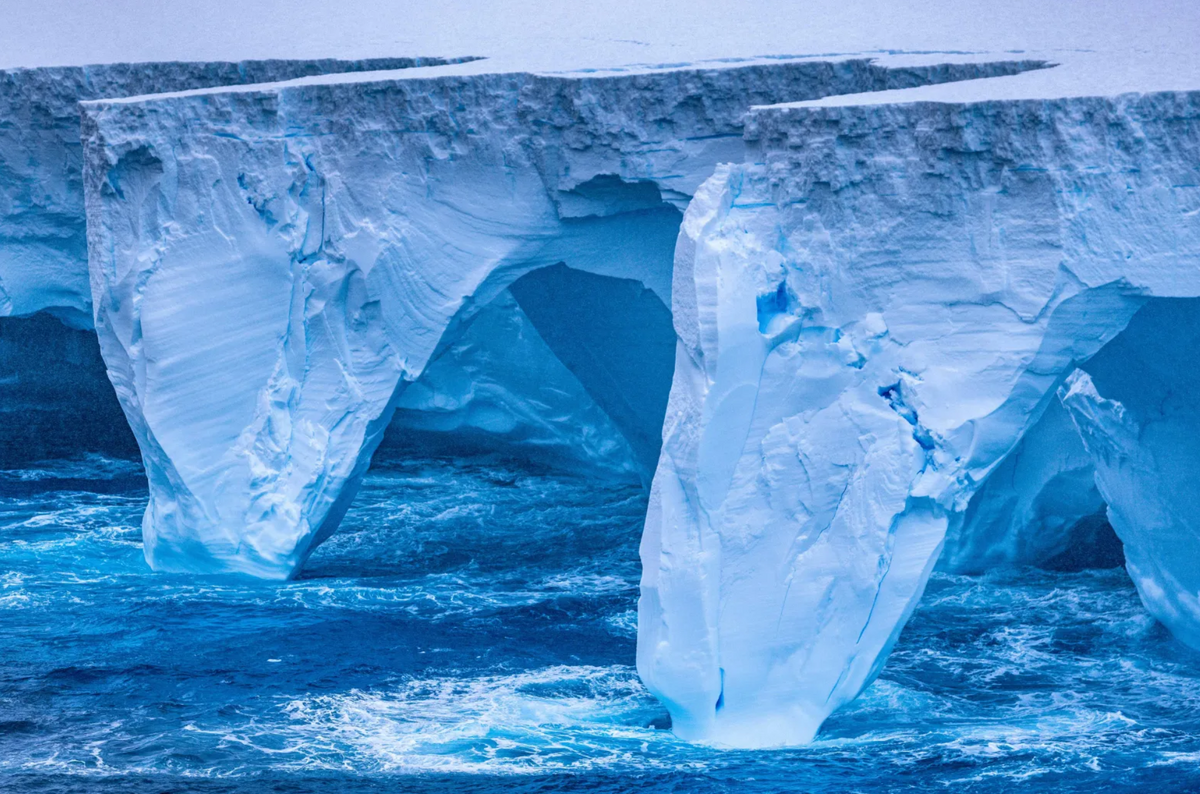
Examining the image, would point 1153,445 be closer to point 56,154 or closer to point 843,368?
point 843,368

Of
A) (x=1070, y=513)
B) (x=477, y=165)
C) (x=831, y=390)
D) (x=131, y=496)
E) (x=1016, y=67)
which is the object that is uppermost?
(x=1016, y=67)

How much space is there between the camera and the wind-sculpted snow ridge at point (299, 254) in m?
11.6

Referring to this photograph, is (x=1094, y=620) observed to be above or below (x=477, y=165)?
below

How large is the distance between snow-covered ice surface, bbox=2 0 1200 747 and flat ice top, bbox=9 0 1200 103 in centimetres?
7

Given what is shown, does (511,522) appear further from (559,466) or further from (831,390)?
(831,390)

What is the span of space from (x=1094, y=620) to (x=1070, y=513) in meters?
1.34

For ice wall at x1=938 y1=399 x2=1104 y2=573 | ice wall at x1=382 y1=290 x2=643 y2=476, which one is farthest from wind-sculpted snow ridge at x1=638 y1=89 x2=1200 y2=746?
ice wall at x1=382 y1=290 x2=643 y2=476

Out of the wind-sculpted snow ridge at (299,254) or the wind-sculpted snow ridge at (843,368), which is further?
the wind-sculpted snow ridge at (299,254)

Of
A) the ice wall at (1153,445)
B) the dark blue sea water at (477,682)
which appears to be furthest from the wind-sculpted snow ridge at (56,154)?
the ice wall at (1153,445)

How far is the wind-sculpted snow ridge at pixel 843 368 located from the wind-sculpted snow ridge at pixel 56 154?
4505mm

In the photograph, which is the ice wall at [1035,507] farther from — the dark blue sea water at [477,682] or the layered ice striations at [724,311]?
the dark blue sea water at [477,682]

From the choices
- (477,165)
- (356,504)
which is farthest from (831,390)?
(356,504)

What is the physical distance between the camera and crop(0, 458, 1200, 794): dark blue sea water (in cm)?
887

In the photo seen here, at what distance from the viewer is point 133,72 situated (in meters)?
13.4
